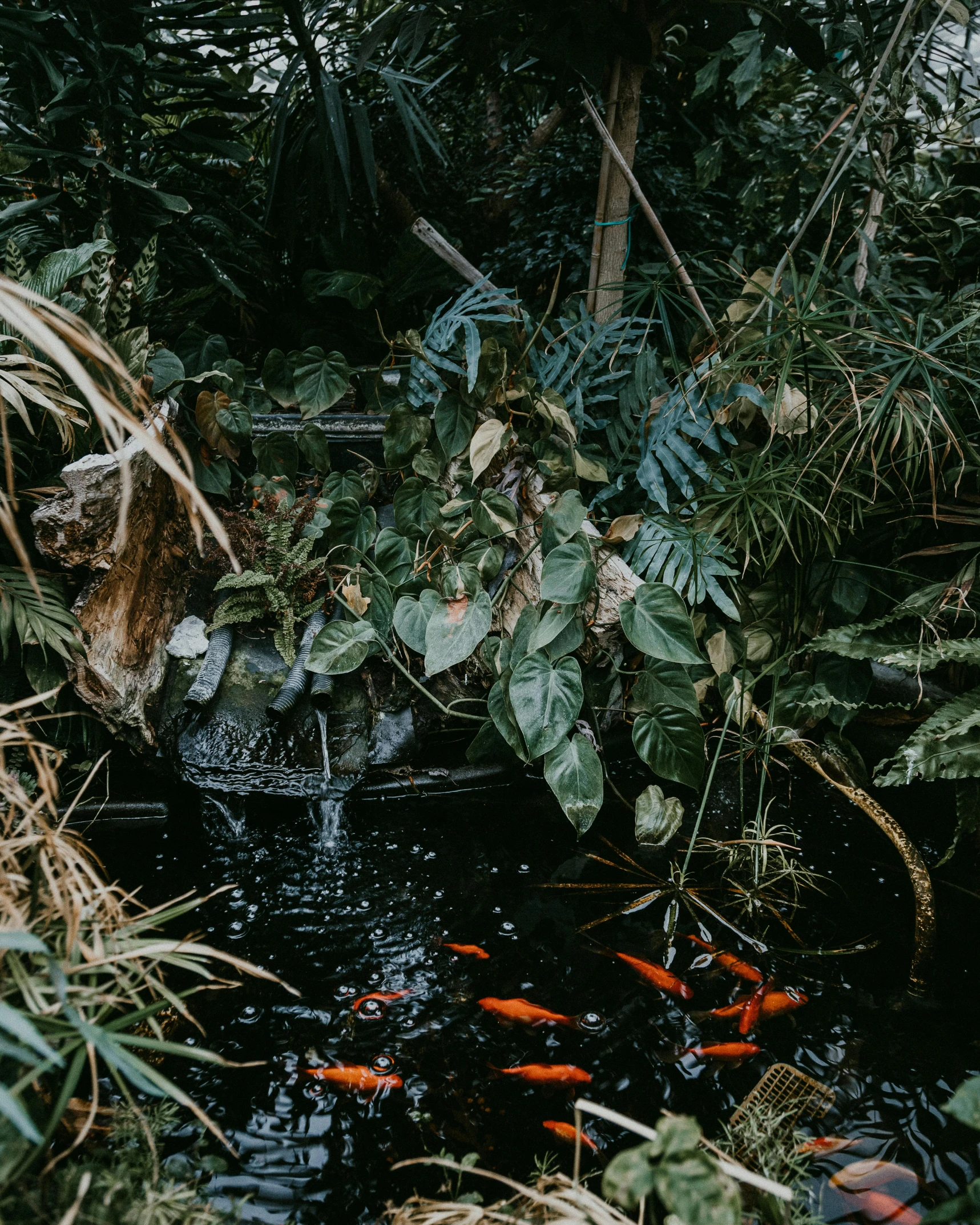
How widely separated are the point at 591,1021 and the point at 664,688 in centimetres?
91

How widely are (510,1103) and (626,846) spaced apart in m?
0.93

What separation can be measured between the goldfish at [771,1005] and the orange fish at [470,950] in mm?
575

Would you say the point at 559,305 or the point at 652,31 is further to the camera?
the point at 559,305

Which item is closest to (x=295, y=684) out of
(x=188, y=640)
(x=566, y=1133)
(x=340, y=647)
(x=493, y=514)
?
(x=340, y=647)

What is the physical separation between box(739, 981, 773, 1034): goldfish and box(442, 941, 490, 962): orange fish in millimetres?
632

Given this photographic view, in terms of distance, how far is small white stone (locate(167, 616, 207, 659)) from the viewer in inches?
106

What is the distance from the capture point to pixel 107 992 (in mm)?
1232

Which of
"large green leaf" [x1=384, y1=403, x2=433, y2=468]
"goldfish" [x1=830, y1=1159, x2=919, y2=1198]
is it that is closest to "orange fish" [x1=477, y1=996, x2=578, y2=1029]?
"goldfish" [x1=830, y1=1159, x2=919, y2=1198]

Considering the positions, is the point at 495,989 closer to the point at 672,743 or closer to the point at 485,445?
the point at 672,743

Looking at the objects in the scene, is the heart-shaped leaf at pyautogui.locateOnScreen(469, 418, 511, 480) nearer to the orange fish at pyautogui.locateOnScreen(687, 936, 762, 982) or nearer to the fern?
the fern

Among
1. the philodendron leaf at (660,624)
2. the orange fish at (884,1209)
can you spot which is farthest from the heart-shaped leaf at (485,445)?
the orange fish at (884,1209)

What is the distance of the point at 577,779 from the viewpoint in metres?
2.07

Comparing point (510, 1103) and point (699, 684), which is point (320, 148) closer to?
point (699, 684)

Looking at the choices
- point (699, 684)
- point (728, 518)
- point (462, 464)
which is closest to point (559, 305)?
point (462, 464)
